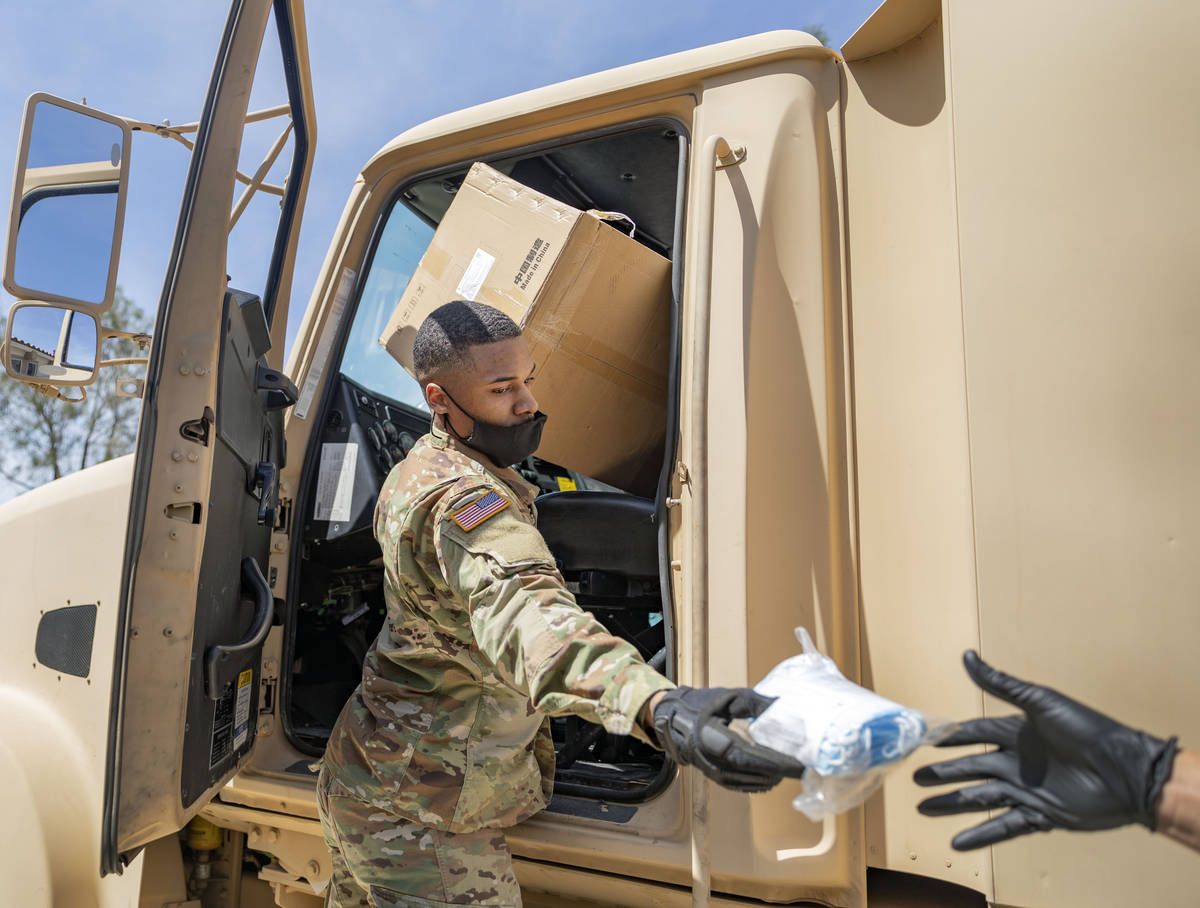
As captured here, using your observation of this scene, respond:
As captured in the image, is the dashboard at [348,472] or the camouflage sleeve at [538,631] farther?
the dashboard at [348,472]

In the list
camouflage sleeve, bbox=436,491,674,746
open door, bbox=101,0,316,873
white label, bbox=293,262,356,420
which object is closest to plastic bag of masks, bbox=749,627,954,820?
camouflage sleeve, bbox=436,491,674,746

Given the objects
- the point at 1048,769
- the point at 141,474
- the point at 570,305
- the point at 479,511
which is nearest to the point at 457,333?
the point at 570,305

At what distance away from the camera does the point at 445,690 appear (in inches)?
66.2

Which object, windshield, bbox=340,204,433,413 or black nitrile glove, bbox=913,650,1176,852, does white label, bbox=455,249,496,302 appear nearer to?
windshield, bbox=340,204,433,413

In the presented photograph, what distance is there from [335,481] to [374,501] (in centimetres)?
13

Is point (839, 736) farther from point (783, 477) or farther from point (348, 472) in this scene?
point (348, 472)

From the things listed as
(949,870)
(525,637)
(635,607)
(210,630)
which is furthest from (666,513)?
(210,630)

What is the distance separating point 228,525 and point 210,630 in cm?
22

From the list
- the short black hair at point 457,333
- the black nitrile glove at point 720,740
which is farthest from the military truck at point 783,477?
the black nitrile glove at point 720,740

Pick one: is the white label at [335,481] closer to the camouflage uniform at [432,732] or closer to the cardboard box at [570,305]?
the cardboard box at [570,305]

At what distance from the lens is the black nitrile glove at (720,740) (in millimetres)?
943

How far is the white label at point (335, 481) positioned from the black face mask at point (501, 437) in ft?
2.47

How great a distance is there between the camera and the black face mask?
5.53 ft

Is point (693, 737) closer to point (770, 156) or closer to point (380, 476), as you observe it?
point (770, 156)
